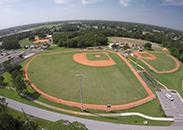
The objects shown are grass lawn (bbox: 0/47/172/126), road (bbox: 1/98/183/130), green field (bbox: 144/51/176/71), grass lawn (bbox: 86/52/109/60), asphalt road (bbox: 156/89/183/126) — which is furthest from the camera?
grass lawn (bbox: 86/52/109/60)

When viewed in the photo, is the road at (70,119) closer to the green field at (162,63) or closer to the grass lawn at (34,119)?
the grass lawn at (34,119)

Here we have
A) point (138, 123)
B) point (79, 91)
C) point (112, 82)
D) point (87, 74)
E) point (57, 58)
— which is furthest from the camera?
point (57, 58)

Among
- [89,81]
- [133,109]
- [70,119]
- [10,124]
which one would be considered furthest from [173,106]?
[10,124]

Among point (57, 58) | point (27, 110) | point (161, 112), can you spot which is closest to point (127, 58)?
point (57, 58)

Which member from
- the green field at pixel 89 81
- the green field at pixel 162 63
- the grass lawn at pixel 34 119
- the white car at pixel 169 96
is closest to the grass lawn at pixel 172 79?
the green field at pixel 162 63

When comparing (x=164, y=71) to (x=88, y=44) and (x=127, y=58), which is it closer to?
(x=127, y=58)

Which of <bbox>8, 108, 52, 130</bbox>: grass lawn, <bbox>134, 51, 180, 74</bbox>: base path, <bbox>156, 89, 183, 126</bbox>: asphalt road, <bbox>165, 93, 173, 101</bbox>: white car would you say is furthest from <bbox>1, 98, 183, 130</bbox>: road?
<bbox>134, 51, 180, 74</bbox>: base path

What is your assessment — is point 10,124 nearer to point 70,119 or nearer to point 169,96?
point 70,119

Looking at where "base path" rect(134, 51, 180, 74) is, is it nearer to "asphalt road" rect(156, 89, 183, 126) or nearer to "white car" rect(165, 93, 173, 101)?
"asphalt road" rect(156, 89, 183, 126)
